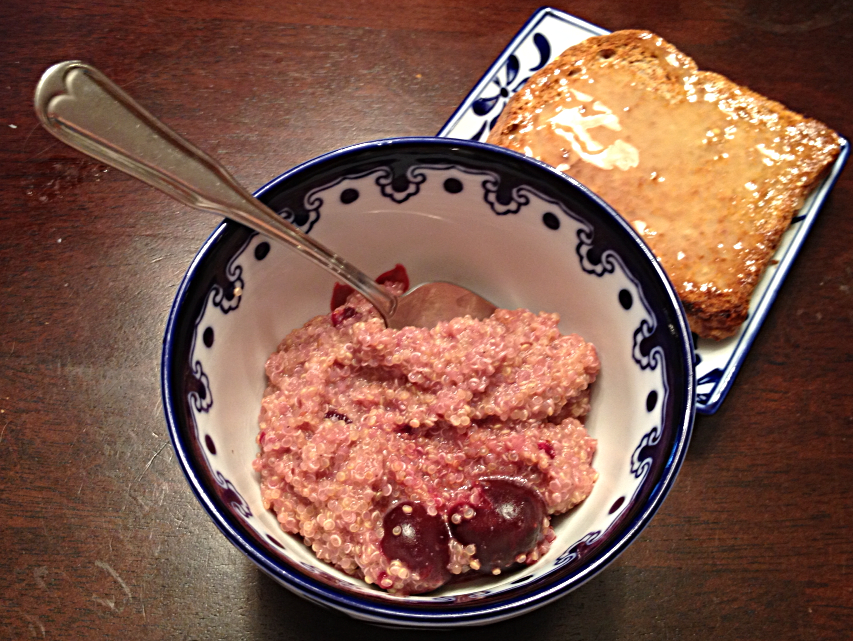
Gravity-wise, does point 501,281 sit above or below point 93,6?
below

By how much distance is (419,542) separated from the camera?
3.48ft

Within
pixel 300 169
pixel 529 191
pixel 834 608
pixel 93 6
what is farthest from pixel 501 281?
pixel 93 6

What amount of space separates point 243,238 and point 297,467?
0.42 metres

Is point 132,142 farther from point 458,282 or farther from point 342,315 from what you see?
point 458,282

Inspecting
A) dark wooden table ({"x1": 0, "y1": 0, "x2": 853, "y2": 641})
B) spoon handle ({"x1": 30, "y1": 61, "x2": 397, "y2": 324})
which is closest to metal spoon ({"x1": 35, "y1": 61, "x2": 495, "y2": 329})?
spoon handle ({"x1": 30, "y1": 61, "x2": 397, "y2": 324})

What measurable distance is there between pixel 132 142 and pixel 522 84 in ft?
3.77

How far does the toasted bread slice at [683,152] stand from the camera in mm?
1594

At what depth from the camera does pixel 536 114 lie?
5.54 ft

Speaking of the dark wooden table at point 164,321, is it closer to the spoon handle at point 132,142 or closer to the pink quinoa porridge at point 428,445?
the pink quinoa porridge at point 428,445

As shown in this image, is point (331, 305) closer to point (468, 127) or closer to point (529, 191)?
point (529, 191)

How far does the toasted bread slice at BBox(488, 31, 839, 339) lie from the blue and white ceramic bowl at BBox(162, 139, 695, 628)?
1.34ft

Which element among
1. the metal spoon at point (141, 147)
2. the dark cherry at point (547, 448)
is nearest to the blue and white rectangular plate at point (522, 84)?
the dark cherry at point (547, 448)

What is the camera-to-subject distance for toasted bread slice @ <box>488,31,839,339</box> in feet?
5.23

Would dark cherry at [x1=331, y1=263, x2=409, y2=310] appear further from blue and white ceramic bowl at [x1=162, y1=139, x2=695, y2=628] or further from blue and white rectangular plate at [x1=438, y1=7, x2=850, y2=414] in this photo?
blue and white rectangular plate at [x1=438, y1=7, x2=850, y2=414]
